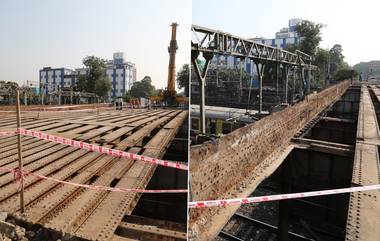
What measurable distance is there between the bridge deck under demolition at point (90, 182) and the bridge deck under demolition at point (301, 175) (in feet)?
1.84

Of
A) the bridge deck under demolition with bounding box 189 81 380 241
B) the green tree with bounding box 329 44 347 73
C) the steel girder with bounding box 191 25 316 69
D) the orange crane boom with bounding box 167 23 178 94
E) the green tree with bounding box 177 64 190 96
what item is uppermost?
the green tree with bounding box 329 44 347 73

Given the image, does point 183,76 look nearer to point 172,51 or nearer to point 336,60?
point 172,51

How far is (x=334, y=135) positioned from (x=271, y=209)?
2.86 metres

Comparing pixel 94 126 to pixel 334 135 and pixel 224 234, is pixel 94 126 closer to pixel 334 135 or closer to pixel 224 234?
pixel 224 234

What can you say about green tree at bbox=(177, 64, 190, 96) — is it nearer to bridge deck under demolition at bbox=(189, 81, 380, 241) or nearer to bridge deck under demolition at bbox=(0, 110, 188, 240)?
bridge deck under demolition at bbox=(189, 81, 380, 241)

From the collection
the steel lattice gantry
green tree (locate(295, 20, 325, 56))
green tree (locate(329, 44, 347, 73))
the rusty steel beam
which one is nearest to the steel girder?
the steel lattice gantry

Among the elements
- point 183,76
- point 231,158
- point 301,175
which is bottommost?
point 301,175

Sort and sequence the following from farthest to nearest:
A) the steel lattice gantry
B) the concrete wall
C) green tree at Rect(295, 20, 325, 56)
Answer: green tree at Rect(295, 20, 325, 56), the steel lattice gantry, the concrete wall

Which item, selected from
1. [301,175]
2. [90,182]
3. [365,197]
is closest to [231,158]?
[365,197]

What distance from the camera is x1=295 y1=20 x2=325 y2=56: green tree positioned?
2592 cm

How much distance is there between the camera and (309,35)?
27.0 metres

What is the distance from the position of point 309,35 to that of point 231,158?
2595cm

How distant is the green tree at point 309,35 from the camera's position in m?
25.9

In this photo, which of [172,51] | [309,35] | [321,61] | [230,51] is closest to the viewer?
[172,51]
